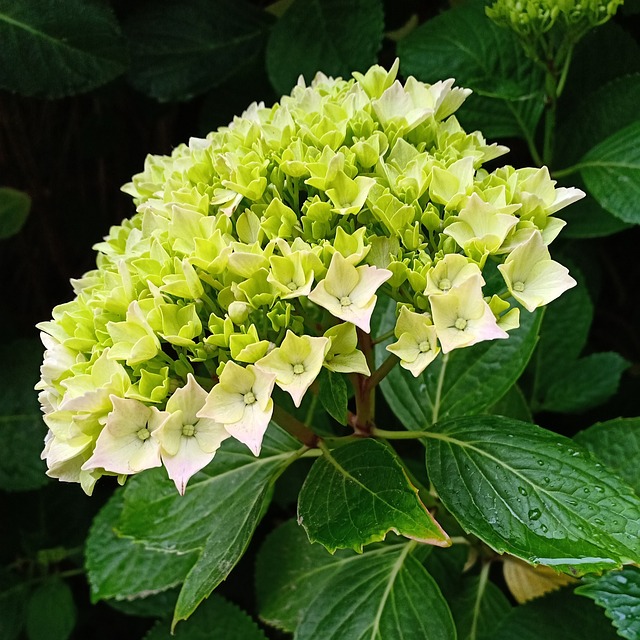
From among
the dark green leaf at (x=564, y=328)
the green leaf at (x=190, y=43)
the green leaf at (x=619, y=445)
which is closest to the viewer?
the green leaf at (x=619, y=445)

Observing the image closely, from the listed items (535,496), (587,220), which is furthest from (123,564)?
(587,220)

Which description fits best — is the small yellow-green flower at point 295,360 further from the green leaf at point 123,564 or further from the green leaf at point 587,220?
the green leaf at point 587,220

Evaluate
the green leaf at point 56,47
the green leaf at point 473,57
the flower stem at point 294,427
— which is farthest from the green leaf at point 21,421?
the green leaf at point 473,57

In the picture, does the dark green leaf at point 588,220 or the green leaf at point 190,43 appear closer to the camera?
the dark green leaf at point 588,220

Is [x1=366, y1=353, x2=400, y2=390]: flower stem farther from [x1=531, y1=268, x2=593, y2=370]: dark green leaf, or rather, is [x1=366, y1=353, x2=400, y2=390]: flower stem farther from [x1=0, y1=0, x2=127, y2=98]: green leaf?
[x1=0, y1=0, x2=127, y2=98]: green leaf

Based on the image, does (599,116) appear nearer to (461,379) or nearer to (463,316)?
(461,379)

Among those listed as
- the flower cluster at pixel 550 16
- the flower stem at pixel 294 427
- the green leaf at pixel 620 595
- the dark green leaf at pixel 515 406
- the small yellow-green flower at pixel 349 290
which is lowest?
the green leaf at pixel 620 595
